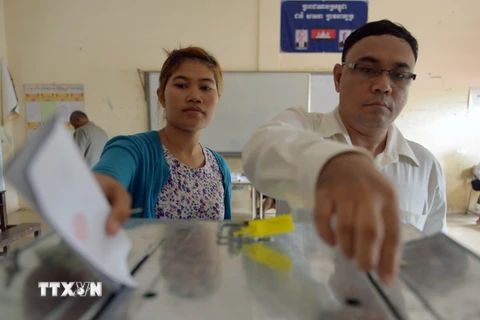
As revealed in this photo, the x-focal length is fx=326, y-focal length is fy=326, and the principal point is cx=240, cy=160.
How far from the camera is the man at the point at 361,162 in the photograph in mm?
253

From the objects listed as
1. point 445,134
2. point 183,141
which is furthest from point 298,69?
point 183,141

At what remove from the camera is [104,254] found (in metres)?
0.27

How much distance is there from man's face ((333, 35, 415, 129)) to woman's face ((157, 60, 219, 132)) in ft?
1.33

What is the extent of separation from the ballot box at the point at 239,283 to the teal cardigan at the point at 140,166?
0.32m

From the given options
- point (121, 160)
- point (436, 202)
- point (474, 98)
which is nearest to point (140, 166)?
point (121, 160)

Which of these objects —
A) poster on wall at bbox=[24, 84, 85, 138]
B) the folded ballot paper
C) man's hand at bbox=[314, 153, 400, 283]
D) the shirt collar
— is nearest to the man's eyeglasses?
the shirt collar

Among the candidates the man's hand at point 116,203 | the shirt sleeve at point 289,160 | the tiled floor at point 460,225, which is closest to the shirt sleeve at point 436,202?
the shirt sleeve at point 289,160

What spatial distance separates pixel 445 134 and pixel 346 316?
12.8ft

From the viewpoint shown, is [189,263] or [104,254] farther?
[189,263]

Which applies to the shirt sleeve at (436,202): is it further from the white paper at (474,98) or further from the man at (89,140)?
the white paper at (474,98)

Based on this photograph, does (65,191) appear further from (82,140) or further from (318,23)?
(318,23)

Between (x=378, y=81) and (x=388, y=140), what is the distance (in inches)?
7.5

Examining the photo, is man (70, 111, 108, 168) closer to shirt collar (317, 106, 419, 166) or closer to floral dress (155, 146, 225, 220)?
floral dress (155, 146, 225, 220)

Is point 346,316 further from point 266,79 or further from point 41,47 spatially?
point 41,47
